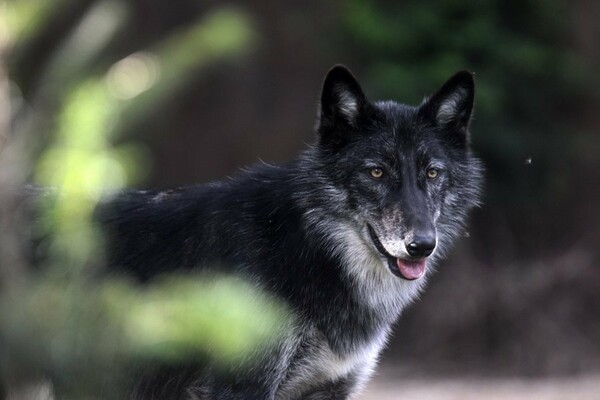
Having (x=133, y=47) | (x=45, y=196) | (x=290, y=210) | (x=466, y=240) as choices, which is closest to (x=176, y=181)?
(x=133, y=47)

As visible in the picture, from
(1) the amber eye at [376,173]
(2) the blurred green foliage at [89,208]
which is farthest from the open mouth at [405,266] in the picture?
(2) the blurred green foliage at [89,208]

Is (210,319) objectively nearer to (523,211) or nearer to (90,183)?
(90,183)

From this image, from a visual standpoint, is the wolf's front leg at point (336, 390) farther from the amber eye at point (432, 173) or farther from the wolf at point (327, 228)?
the amber eye at point (432, 173)

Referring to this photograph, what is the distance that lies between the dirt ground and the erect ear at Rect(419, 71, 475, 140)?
4.60 m

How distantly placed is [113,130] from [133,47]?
11486 millimetres

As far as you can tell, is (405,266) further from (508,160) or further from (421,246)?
(508,160)

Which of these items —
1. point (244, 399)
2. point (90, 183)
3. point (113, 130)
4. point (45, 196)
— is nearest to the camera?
point (90, 183)

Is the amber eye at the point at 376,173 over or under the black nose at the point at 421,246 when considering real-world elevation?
over

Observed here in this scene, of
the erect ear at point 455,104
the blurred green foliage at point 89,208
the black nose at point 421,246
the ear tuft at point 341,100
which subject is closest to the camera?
the blurred green foliage at point 89,208

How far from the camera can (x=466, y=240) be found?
36.4ft

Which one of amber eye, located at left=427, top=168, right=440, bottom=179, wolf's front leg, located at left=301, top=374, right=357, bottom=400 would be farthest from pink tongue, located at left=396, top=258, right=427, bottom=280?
wolf's front leg, located at left=301, top=374, right=357, bottom=400

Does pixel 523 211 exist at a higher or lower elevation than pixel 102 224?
lower

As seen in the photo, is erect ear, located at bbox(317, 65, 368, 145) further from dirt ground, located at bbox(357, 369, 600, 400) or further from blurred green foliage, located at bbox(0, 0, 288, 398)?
dirt ground, located at bbox(357, 369, 600, 400)

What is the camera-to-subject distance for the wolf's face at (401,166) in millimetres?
4781
